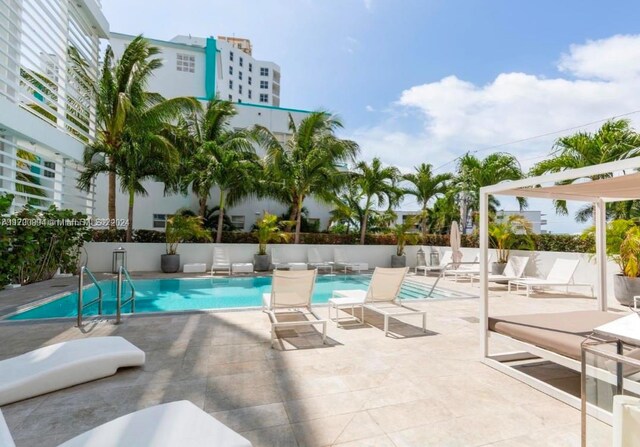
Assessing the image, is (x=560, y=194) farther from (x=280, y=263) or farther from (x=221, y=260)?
(x=221, y=260)

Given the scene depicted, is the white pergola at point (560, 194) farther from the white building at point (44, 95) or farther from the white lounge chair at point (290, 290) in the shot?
the white building at point (44, 95)

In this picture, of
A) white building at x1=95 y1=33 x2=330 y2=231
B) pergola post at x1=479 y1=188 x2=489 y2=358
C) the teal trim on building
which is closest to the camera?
pergola post at x1=479 y1=188 x2=489 y2=358

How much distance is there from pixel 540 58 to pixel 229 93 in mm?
46161

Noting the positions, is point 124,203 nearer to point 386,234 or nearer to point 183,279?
point 183,279

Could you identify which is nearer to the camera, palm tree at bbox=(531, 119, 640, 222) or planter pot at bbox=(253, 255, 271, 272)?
palm tree at bbox=(531, 119, 640, 222)

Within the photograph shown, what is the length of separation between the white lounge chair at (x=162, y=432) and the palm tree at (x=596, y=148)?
1273 cm

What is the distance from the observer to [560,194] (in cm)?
503

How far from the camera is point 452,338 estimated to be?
571cm

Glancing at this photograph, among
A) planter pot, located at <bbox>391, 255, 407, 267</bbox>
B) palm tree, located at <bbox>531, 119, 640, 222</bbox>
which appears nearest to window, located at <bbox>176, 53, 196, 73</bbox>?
planter pot, located at <bbox>391, 255, 407, 267</bbox>

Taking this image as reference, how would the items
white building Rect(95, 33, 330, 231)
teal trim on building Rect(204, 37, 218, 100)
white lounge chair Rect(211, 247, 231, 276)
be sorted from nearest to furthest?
white lounge chair Rect(211, 247, 231, 276)
white building Rect(95, 33, 330, 231)
teal trim on building Rect(204, 37, 218, 100)

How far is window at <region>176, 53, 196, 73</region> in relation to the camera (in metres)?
31.6

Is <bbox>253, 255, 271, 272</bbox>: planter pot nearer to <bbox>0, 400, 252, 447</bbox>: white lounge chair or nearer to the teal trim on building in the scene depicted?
<bbox>0, 400, 252, 447</bbox>: white lounge chair

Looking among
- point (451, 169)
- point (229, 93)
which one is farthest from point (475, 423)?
point (229, 93)

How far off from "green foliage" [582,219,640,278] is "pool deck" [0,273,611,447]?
6061 mm
